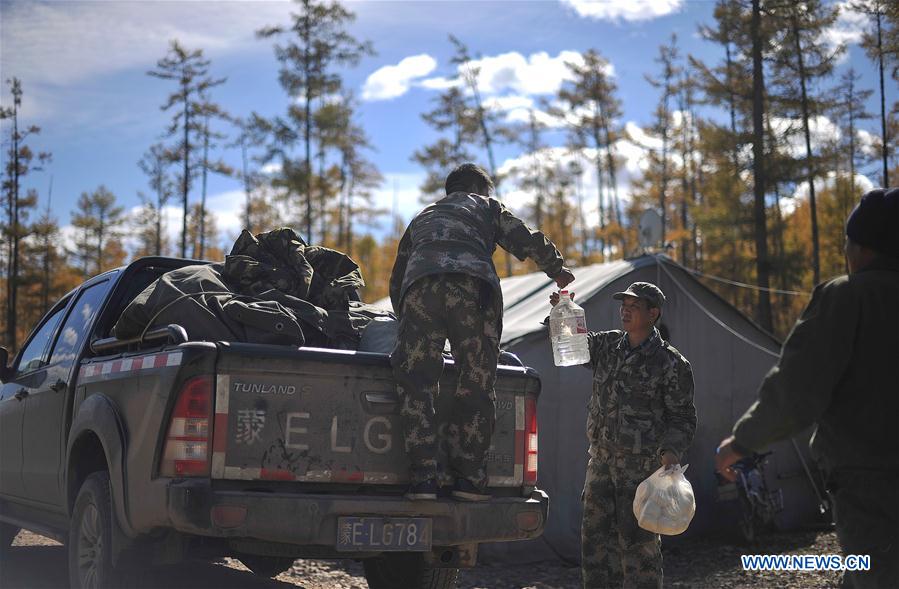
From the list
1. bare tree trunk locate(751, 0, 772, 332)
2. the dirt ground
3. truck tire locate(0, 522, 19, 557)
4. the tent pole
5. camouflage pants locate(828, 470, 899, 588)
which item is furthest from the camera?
bare tree trunk locate(751, 0, 772, 332)

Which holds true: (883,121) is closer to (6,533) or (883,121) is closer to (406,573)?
(406,573)

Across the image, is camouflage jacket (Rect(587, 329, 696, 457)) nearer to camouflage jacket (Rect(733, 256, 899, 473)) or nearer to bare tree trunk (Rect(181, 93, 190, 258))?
camouflage jacket (Rect(733, 256, 899, 473))

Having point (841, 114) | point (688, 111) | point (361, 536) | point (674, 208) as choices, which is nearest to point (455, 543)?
point (361, 536)

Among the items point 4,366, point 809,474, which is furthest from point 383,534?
point 809,474

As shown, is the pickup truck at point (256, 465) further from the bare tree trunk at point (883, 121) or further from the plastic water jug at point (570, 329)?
the bare tree trunk at point (883, 121)

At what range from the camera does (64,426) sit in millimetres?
5289

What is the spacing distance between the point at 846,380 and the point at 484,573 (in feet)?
18.9

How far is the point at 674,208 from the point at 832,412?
137 ft

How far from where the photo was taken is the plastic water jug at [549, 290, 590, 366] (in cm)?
561

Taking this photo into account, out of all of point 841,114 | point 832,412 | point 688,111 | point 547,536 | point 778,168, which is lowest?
point 547,536

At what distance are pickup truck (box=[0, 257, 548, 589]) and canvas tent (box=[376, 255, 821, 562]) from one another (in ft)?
13.1

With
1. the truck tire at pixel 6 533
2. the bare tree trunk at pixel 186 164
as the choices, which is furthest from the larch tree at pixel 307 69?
the truck tire at pixel 6 533

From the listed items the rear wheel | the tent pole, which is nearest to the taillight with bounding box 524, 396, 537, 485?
the rear wheel

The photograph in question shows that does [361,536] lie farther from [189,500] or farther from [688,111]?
[688,111]
